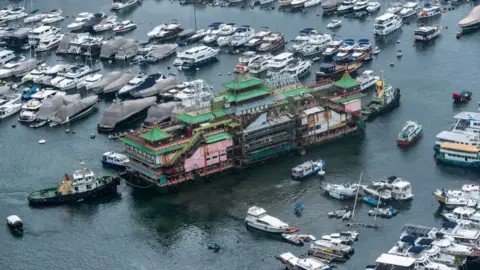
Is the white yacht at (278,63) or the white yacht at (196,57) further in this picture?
the white yacht at (196,57)

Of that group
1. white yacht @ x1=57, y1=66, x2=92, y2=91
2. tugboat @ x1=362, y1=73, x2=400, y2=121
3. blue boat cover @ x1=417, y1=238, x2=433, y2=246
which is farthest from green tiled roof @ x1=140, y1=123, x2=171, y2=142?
white yacht @ x1=57, y1=66, x2=92, y2=91

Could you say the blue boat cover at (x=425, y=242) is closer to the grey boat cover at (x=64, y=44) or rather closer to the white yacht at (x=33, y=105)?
the white yacht at (x=33, y=105)

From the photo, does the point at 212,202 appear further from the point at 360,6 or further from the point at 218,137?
the point at 360,6

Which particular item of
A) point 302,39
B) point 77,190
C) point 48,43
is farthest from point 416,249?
point 48,43

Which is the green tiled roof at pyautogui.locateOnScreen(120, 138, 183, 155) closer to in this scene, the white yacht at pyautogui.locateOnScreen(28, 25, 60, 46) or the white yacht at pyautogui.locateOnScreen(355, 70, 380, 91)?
the white yacht at pyautogui.locateOnScreen(355, 70, 380, 91)

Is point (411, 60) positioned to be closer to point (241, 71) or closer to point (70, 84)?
point (241, 71)

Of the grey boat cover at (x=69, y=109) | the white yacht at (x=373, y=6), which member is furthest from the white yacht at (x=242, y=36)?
the grey boat cover at (x=69, y=109)

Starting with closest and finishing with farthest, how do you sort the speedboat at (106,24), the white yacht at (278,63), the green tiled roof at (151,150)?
the green tiled roof at (151,150), the white yacht at (278,63), the speedboat at (106,24)
